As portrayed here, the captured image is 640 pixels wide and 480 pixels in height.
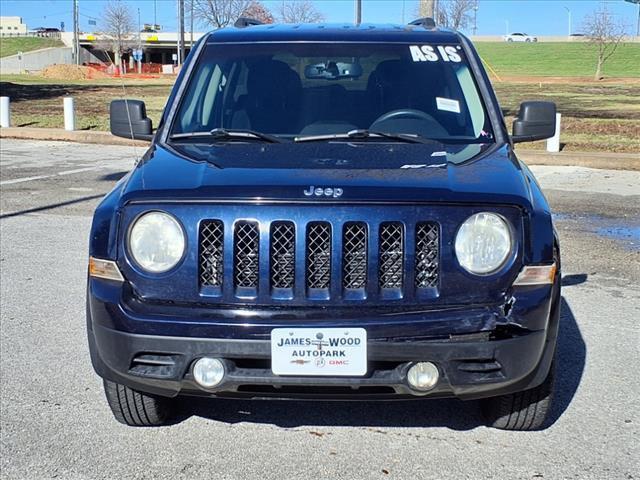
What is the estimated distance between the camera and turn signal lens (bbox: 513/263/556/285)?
314 cm

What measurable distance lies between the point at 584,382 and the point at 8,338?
3.31 m

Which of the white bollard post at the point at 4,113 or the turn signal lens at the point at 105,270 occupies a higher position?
the turn signal lens at the point at 105,270

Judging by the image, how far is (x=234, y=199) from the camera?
3.13m

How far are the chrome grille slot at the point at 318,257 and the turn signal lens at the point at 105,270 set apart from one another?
72cm

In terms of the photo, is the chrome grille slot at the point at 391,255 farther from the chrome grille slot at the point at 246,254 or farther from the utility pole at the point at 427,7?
the utility pole at the point at 427,7

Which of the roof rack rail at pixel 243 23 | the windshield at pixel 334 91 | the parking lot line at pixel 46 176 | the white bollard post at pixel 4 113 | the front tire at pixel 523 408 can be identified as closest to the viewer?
the front tire at pixel 523 408

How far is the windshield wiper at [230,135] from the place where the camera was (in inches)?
159

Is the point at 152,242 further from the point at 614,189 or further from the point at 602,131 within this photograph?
the point at 602,131

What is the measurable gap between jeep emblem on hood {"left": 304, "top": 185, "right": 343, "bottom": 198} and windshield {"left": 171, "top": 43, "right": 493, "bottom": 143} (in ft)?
3.55

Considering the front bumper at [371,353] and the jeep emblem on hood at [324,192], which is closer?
the front bumper at [371,353]

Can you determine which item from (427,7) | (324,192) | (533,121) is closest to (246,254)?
(324,192)

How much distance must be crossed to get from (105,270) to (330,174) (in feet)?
3.10

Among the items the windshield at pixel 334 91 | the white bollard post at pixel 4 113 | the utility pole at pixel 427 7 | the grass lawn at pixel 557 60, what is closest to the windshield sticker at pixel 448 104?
the windshield at pixel 334 91

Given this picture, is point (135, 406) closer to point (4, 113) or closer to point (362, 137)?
point (362, 137)
